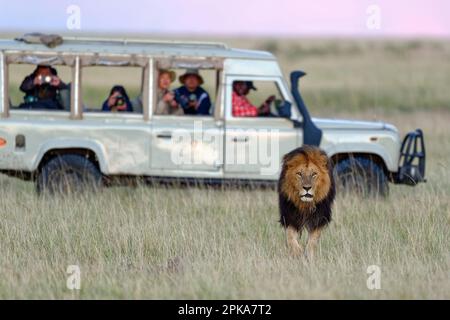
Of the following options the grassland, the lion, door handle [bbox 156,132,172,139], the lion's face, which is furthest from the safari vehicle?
the lion's face

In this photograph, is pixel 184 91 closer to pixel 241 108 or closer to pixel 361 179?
pixel 241 108

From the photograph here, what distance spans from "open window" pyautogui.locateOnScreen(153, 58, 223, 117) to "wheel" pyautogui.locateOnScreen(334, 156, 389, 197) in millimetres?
1632

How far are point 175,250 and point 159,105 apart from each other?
3310 mm

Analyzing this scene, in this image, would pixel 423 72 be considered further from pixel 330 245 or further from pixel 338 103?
pixel 330 245

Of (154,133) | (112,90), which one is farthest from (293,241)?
(112,90)

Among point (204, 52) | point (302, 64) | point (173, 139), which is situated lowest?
point (302, 64)

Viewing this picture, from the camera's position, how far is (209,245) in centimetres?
880

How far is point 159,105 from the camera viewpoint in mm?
11742

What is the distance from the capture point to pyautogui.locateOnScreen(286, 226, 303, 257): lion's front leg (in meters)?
8.48

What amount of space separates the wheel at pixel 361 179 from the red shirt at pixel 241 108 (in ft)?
3.83

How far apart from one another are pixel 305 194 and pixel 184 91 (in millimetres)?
3960

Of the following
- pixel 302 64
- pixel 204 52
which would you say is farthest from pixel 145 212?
pixel 302 64

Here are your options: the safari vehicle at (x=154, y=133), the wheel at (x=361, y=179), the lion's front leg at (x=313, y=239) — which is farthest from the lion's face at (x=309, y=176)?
the wheel at (x=361, y=179)

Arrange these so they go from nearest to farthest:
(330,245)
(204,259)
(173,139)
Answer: (204,259)
(330,245)
(173,139)
